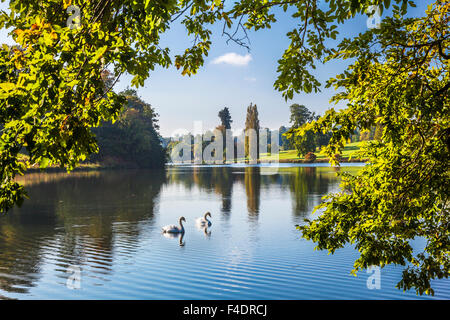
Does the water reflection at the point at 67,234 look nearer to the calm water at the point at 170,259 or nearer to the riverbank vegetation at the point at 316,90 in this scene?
the calm water at the point at 170,259

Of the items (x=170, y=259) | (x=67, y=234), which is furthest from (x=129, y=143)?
(x=170, y=259)

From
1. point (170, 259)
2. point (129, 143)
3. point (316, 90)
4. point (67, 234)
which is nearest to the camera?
point (316, 90)

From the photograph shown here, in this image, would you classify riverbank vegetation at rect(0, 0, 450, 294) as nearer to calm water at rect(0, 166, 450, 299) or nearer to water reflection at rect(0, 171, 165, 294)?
calm water at rect(0, 166, 450, 299)

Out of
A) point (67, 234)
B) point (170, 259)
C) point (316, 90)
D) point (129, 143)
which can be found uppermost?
point (129, 143)

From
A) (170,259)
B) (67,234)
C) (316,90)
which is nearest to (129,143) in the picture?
(67,234)

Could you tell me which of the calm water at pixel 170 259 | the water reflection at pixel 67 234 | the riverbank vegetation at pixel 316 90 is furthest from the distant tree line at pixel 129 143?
the riverbank vegetation at pixel 316 90

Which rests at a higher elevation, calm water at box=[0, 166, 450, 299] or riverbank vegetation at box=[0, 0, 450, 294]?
riverbank vegetation at box=[0, 0, 450, 294]

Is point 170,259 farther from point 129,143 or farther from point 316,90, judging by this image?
point 129,143

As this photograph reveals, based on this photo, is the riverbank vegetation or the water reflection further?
the water reflection

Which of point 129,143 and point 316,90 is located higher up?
point 129,143

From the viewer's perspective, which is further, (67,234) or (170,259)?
(67,234)

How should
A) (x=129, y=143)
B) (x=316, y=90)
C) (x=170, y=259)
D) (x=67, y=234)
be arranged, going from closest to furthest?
→ (x=316, y=90) → (x=170, y=259) → (x=67, y=234) → (x=129, y=143)

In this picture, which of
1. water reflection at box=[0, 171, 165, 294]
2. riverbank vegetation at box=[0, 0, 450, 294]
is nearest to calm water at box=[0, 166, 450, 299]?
water reflection at box=[0, 171, 165, 294]
